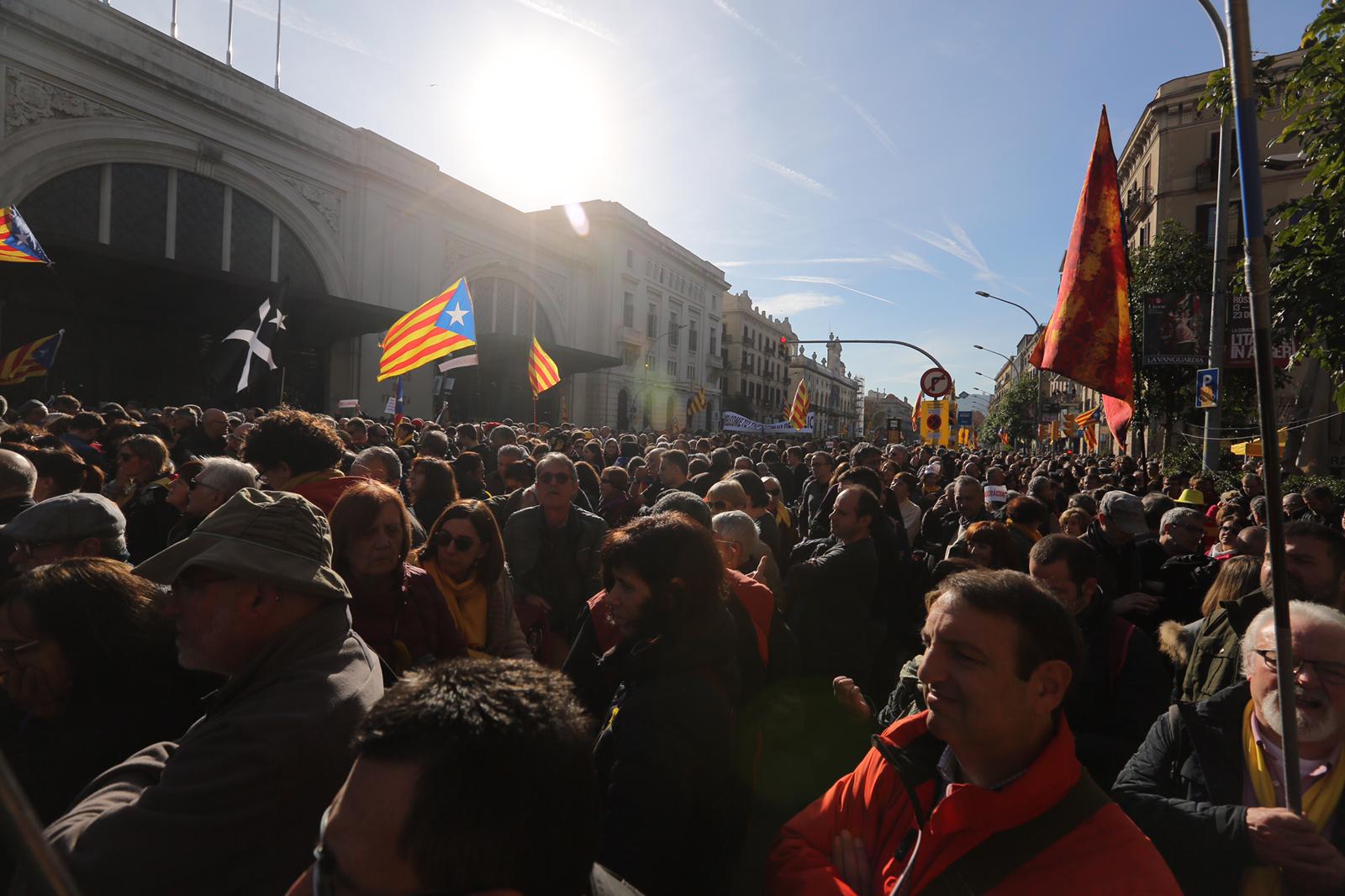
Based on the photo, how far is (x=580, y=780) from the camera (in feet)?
3.51

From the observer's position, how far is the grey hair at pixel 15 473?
3.57m

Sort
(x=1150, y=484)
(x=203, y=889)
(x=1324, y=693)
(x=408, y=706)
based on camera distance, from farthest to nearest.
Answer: (x=1150, y=484), (x=1324, y=693), (x=203, y=889), (x=408, y=706)

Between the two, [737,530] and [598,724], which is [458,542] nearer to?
[598,724]

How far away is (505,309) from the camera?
35219 mm

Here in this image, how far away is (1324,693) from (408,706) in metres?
2.23

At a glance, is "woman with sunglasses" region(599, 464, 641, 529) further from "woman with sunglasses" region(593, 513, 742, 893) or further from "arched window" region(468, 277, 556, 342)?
"arched window" region(468, 277, 556, 342)

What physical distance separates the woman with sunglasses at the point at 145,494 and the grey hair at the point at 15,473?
2.25 ft

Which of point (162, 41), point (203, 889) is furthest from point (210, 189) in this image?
point (203, 889)

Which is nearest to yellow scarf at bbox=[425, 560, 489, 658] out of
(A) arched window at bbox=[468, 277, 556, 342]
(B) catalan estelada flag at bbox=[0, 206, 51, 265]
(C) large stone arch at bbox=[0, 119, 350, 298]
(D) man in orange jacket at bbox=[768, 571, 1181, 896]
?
(D) man in orange jacket at bbox=[768, 571, 1181, 896]

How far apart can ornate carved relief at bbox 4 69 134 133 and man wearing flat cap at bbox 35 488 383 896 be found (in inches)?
913

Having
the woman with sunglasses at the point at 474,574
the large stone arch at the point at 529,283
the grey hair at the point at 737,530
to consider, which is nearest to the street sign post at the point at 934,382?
the grey hair at the point at 737,530

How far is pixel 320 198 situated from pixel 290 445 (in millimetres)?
25468

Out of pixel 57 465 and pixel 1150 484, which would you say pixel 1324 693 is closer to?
pixel 57 465

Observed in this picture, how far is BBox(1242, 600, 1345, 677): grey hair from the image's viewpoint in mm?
1946
